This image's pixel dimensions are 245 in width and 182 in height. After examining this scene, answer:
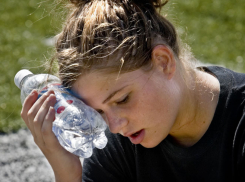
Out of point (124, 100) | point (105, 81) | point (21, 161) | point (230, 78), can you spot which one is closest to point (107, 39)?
point (105, 81)

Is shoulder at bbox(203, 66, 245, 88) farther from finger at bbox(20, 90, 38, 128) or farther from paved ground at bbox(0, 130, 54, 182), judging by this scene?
paved ground at bbox(0, 130, 54, 182)

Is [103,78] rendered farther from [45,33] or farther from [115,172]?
[45,33]

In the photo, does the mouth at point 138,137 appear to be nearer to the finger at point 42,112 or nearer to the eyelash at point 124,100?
the eyelash at point 124,100

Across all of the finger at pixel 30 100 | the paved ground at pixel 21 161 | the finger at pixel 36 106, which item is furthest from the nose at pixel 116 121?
the paved ground at pixel 21 161

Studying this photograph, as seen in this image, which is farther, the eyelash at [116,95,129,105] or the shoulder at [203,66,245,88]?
the shoulder at [203,66,245,88]

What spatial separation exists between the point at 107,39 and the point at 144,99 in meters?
0.39

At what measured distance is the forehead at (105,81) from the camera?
242 cm

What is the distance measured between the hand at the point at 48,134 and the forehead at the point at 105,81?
0.33 m

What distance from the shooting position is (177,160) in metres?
2.78

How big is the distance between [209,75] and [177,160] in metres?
0.58

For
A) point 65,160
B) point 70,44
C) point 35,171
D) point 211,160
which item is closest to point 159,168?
point 211,160

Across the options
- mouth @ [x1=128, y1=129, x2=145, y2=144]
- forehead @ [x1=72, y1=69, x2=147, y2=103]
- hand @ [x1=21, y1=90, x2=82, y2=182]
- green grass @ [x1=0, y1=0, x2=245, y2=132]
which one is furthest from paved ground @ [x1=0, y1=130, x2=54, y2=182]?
forehead @ [x1=72, y1=69, x2=147, y2=103]

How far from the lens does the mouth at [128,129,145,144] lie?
2.53 metres

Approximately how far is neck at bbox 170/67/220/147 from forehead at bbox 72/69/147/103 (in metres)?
0.39
